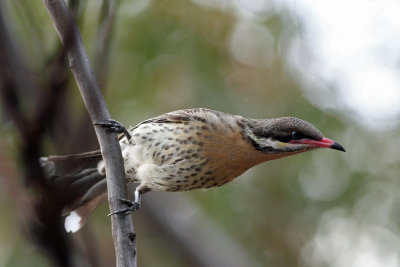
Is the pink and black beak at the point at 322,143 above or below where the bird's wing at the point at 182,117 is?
below

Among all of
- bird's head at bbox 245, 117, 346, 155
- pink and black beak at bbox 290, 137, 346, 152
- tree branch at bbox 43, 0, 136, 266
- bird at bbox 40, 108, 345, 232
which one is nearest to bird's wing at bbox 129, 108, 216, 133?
bird at bbox 40, 108, 345, 232

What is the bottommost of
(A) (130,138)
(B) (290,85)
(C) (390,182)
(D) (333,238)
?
(D) (333,238)

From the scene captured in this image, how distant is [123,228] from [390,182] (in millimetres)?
4665

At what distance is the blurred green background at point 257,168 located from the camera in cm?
676

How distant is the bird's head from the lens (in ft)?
16.2

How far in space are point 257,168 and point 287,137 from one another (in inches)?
95.0

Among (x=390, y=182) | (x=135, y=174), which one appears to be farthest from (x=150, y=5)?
(x=390, y=182)

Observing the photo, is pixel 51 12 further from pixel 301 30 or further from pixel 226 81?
pixel 301 30

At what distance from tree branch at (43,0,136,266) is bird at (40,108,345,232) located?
A: 4.39ft

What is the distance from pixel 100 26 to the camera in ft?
8.22

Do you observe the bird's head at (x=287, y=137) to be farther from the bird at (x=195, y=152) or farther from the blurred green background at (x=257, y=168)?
the blurred green background at (x=257, y=168)

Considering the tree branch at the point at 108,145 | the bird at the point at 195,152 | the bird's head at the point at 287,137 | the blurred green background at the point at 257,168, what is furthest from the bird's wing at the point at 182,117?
the tree branch at the point at 108,145

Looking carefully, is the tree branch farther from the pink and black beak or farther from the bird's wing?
the pink and black beak

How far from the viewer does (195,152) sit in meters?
5.13
